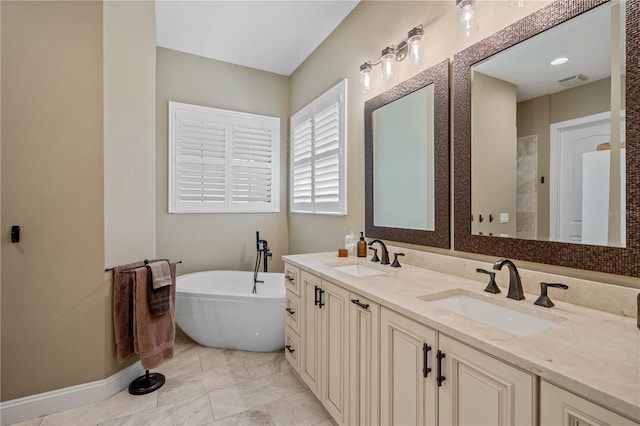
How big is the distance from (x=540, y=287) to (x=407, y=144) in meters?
1.13

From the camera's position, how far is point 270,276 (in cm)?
334

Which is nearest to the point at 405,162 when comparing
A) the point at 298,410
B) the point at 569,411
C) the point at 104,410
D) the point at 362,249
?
the point at 362,249

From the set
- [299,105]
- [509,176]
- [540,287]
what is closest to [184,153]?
[299,105]

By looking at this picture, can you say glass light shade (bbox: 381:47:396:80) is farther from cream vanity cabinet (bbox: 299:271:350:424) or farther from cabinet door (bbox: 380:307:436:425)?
cabinet door (bbox: 380:307:436:425)

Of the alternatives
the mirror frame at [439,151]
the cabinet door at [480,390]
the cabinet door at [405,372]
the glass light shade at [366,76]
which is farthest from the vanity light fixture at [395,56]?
the cabinet door at [480,390]

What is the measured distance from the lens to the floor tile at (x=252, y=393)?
192 centimetres

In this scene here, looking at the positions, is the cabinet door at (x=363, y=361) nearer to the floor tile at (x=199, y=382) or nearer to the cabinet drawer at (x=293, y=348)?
the cabinet drawer at (x=293, y=348)

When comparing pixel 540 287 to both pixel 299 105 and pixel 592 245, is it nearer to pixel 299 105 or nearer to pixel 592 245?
Answer: pixel 592 245

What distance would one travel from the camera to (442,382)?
1004mm

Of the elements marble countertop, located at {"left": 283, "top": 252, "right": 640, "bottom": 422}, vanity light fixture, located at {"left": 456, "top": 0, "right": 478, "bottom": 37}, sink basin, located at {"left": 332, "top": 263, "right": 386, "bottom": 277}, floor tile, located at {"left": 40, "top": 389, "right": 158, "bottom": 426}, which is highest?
vanity light fixture, located at {"left": 456, "top": 0, "right": 478, "bottom": 37}

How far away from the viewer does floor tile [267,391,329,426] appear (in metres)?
1.81

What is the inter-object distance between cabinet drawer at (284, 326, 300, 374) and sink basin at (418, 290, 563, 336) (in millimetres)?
1139

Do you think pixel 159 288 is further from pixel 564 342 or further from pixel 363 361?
pixel 564 342

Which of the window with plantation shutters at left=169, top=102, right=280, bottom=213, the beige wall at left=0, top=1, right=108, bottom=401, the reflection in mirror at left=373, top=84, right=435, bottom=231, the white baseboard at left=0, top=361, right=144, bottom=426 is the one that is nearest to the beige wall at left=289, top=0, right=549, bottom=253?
the reflection in mirror at left=373, top=84, right=435, bottom=231
